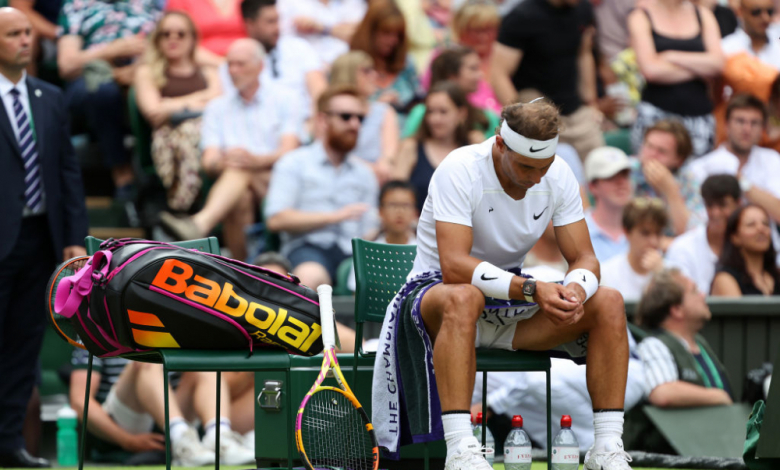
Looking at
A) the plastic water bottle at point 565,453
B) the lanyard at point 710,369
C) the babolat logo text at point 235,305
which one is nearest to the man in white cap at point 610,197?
the lanyard at point 710,369

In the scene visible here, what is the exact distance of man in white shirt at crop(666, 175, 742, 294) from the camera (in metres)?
7.40

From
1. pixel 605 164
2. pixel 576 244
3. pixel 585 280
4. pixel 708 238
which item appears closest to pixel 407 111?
pixel 605 164

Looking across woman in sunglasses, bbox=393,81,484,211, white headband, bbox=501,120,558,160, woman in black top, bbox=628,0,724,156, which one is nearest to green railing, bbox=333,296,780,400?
woman in sunglasses, bbox=393,81,484,211

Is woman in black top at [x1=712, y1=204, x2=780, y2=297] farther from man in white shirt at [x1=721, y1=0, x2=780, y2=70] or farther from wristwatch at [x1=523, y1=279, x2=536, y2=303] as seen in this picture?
wristwatch at [x1=523, y1=279, x2=536, y2=303]

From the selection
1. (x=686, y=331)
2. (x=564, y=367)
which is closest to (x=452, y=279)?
(x=564, y=367)

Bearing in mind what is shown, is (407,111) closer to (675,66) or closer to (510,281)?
(675,66)

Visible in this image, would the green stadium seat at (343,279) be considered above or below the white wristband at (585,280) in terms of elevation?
below

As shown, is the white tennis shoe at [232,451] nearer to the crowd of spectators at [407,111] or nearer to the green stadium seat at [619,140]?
the crowd of spectators at [407,111]

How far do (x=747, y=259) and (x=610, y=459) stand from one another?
11.9 feet

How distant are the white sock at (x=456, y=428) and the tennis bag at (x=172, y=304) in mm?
591

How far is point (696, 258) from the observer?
7.44 m

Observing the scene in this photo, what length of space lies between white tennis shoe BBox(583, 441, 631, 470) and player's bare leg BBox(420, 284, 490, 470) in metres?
0.44

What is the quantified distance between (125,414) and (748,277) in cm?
389

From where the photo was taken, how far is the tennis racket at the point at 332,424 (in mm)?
4023
